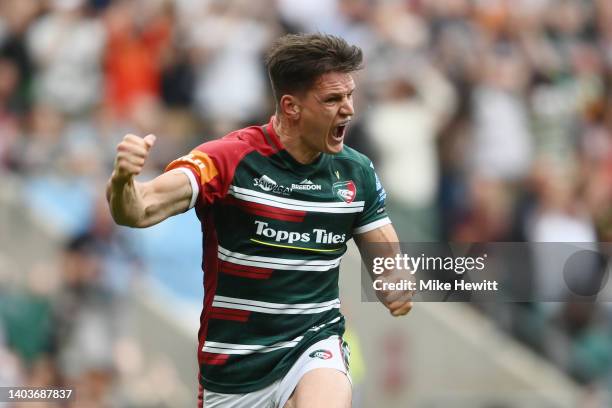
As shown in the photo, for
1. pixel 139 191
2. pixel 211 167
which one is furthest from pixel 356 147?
pixel 139 191

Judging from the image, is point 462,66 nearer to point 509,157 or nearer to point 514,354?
point 509,157

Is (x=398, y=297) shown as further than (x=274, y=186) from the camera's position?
Yes

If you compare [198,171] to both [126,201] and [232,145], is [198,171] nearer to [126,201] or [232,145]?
[232,145]

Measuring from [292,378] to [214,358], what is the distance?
0.46 meters

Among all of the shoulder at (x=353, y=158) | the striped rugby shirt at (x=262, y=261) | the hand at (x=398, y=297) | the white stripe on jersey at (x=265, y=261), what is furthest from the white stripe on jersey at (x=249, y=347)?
the shoulder at (x=353, y=158)

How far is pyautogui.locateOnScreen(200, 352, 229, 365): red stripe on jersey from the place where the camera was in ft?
24.0

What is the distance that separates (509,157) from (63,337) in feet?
18.5

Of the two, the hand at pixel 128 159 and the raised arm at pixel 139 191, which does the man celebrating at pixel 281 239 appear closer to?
the raised arm at pixel 139 191

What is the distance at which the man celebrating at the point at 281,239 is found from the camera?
722cm

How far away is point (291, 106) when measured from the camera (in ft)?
24.2

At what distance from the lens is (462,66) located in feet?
50.6

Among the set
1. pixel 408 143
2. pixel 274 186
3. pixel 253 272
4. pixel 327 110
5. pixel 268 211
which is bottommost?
pixel 408 143

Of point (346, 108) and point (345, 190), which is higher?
point (346, 108)

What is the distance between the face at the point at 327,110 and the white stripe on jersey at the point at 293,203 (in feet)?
0.97
